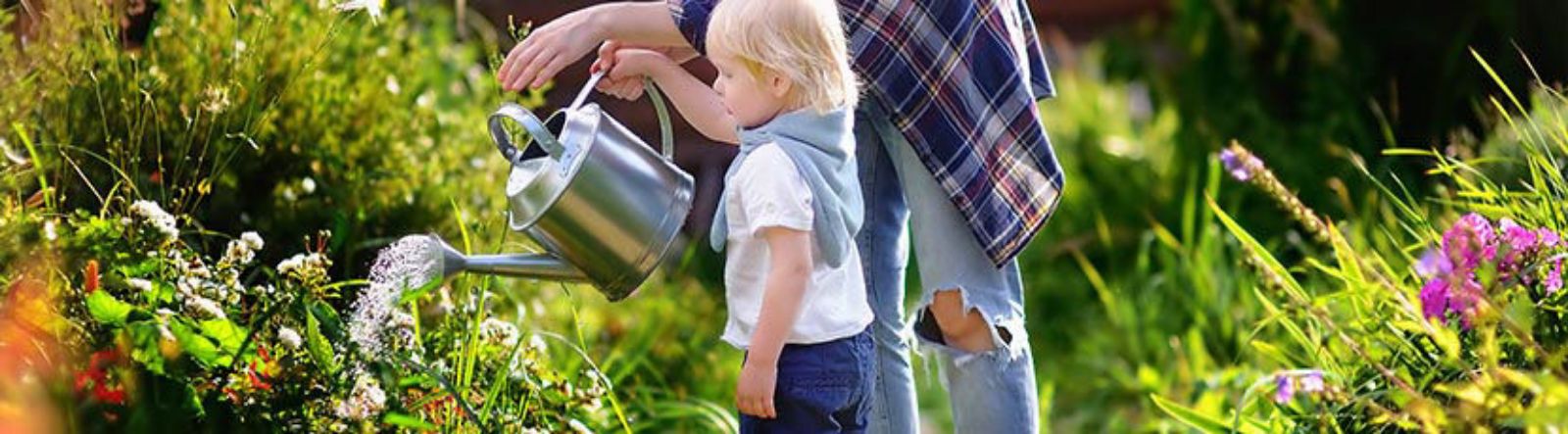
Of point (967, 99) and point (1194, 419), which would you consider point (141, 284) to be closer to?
point (967, 99)

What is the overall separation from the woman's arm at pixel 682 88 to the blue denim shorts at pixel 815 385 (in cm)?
26

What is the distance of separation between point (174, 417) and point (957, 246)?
991 mm

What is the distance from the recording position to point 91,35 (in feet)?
8.75

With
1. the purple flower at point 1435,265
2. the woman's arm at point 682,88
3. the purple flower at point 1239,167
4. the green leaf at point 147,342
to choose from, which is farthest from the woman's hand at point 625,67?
the purple flower at point 1435,265

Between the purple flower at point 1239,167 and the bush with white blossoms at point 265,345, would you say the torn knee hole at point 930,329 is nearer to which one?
the purple flower at point 1239,167

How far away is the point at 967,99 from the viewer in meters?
2.62

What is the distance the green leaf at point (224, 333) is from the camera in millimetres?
2285

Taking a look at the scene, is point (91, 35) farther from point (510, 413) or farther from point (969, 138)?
point (969, 138)

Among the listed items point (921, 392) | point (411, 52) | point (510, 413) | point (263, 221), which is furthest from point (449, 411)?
point (921, 392)

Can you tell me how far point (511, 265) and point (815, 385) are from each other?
349 millimetres

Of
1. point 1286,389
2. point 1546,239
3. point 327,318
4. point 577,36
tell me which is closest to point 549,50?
point 577,36

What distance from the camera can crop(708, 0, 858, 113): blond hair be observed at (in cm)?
222

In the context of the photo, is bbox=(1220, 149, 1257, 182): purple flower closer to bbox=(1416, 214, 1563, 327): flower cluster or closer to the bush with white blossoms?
bbox=(1416, 214, 1563, 327): flower cluster

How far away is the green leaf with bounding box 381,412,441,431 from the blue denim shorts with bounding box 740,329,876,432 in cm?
34
